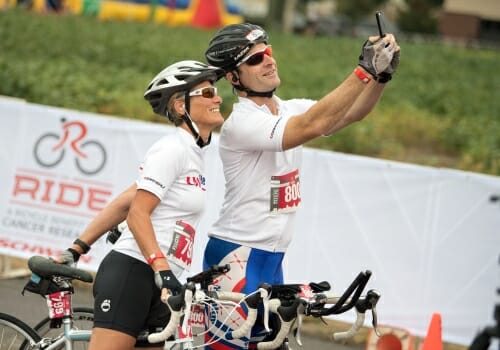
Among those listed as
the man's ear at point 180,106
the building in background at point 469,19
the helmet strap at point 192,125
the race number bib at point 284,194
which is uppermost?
the building in background at point 469,19

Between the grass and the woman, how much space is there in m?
8.57

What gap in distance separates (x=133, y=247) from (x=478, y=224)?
4376mm

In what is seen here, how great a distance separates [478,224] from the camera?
8633 millimetres

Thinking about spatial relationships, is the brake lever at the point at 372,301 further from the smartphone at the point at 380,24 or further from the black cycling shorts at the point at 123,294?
the smartphone at the point at 380,24

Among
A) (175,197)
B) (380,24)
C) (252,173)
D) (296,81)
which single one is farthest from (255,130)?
(296,81)

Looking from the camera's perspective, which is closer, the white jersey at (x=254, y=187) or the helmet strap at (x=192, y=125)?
the helmet strap at (x=192, y=125)

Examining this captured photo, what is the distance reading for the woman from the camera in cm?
479

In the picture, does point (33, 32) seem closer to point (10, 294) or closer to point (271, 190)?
point (10, 294)

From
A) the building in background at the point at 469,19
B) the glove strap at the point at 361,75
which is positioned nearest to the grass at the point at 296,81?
the glove strap at the point at 361,75

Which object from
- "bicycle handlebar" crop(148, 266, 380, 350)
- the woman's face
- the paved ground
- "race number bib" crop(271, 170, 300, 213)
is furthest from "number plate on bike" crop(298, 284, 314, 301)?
the paved ground

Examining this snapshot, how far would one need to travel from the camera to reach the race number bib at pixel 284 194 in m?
5.22

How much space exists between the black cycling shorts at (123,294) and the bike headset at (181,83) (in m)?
0.63

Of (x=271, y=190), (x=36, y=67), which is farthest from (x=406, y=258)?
(x=36, y=67)

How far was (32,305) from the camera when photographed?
7988 millimetres
